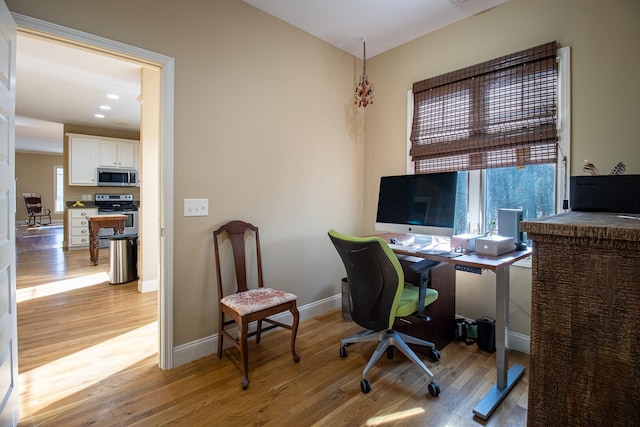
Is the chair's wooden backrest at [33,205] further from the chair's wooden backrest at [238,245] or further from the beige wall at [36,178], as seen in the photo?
the chair's wooden backrest at [238,245]

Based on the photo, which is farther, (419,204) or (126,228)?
(126,228)

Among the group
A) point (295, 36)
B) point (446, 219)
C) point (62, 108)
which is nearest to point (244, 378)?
point (446, 219)

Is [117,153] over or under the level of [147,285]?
over

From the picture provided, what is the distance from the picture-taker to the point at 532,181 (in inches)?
92.5

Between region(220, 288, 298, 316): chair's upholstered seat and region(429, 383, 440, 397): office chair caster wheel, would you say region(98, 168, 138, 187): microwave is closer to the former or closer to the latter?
region(220, 288, 298, 316): chair's upholstered seat

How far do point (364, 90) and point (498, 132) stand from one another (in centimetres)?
133

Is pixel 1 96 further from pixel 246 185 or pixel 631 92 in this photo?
pixel 631 92

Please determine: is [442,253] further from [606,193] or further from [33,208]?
[33,208]

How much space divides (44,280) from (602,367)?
5.45 m

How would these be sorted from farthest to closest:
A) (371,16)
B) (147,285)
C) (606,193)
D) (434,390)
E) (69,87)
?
(69,87), (147,285), (371,16), (434,390), (606,193)

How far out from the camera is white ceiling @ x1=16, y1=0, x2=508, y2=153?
8.02 ft

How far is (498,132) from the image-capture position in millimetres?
2412

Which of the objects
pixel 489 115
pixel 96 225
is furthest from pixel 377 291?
pixel 96 225

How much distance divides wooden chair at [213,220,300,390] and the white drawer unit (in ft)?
18.1
